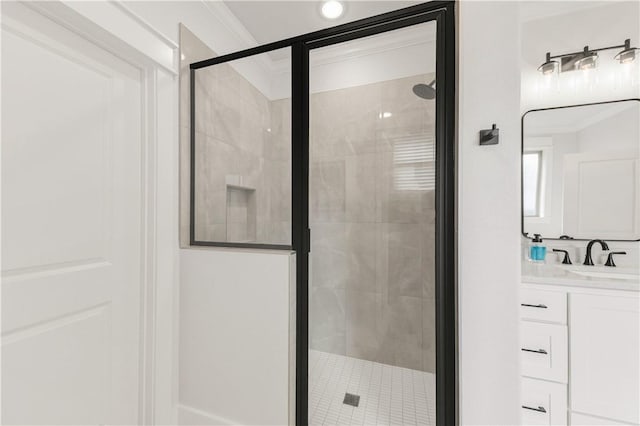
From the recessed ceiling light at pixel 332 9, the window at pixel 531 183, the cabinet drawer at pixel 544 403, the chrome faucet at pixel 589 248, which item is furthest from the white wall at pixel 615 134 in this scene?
the recessed ceiling light at pixel 332 9

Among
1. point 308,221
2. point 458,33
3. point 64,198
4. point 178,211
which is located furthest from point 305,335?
point 458,33

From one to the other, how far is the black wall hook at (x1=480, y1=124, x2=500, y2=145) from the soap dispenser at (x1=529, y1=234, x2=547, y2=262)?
123 centimetres

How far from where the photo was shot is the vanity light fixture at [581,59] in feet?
5.50

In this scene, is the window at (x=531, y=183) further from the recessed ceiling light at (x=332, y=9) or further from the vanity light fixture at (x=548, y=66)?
the recessed ceiling light at (x=332, y=9)

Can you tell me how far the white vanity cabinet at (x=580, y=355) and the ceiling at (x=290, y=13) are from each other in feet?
6.17

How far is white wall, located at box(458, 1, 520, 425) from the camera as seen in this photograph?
40.6 inches

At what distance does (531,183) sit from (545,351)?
3.54 ft

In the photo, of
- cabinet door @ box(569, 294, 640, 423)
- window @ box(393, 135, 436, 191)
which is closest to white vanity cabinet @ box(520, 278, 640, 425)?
cabinet door @ box(569, 294, 640, 423)

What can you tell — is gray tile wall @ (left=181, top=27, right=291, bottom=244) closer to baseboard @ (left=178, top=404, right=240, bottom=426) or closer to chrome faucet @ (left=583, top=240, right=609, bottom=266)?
baseboard @ (left=178, top=404, right=240, bottom=426)

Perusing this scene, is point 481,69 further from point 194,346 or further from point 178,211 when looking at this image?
point 194,346

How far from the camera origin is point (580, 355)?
1377 millimetres

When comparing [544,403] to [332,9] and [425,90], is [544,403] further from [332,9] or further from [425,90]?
[332,9]

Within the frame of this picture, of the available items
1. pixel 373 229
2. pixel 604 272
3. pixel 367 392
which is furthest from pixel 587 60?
pixel 367 392

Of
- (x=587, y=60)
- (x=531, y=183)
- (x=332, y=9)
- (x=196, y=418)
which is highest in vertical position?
(x=332, y=9)
